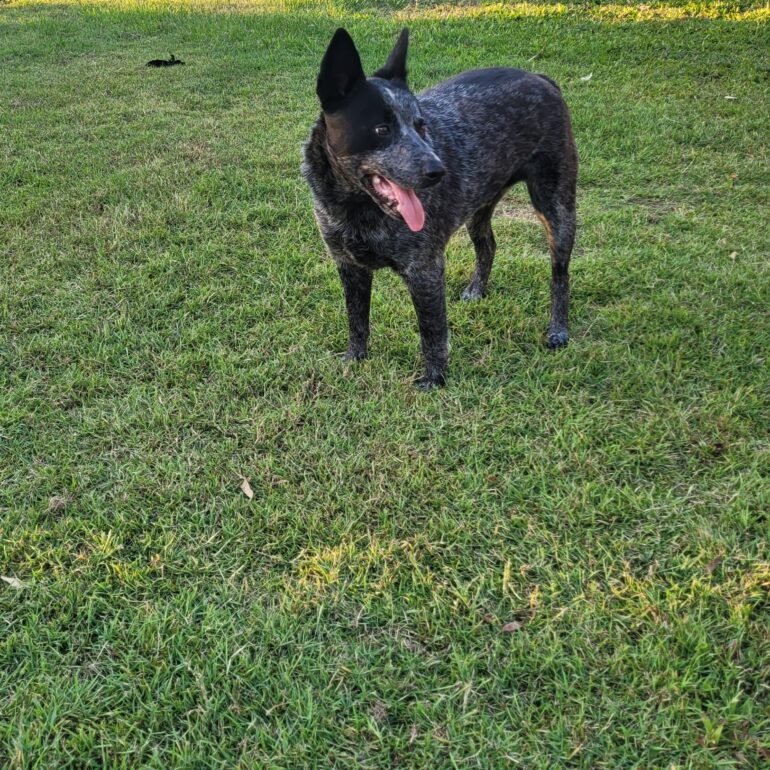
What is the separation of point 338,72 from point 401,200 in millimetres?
562

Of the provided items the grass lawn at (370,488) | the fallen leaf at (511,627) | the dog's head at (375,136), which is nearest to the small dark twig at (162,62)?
the grass lawn at (370,488)

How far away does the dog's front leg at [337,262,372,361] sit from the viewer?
3305 mm

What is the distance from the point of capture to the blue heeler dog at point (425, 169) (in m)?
2.61

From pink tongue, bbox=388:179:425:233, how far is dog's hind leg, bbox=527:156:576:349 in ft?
3.67

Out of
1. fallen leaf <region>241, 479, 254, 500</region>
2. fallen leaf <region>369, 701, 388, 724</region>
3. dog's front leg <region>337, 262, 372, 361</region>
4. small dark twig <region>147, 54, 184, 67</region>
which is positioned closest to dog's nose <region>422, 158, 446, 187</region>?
dog's front leg <region>337, 262, 372, 361</region>

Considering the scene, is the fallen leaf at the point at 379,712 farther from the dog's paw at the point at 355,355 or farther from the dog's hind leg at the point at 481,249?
the dog's hind leg at the point at 481,249

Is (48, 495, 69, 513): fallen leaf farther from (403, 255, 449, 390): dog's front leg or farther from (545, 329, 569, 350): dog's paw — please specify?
(545, 329, 569, 350): dog's paw

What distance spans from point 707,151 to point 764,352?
346cm

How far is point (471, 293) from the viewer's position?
4027 millimetres

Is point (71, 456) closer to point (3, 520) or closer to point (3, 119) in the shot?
point (3, 520)

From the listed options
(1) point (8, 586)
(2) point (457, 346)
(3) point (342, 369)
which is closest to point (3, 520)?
(1) point (8, 586)

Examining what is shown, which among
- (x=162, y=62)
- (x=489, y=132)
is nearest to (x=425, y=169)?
(x=489, y=132)

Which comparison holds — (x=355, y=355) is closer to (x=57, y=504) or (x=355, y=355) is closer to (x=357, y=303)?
(x=357, y=303)

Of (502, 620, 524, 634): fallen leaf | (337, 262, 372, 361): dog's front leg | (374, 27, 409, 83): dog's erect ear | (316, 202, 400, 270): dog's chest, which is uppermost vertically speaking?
(374, 27, 409, 83): dog's erect ear
